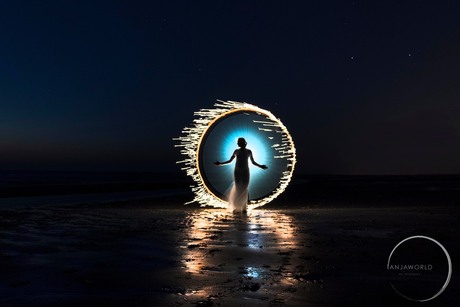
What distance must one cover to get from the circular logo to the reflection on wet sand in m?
1.16

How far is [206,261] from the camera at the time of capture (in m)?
7.57

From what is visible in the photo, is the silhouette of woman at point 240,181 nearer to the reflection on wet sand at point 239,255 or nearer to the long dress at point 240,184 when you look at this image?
the long dress at point 240,184

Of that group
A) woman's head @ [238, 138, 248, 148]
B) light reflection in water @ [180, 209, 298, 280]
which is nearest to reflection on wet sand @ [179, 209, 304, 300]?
light reflection in water @ [180, 209, 298, 280]

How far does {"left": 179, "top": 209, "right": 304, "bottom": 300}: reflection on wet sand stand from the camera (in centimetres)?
612

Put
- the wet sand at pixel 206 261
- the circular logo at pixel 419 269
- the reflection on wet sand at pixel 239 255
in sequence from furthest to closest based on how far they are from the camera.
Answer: the reflection on wet sand at pixel 239 255 → the circular logo at pixel 419 269 → the wet sand at pixel 206 261

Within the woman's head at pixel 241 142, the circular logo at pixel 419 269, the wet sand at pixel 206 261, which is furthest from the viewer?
the woman's head at pixel 241 142

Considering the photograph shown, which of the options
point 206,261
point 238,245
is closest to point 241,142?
point 238,245

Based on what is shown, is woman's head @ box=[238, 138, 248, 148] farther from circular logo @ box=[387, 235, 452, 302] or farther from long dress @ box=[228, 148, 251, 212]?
circular logo @ box=[387, 235, 452, 302]

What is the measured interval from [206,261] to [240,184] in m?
9.45

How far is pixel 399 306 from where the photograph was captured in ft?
17.0

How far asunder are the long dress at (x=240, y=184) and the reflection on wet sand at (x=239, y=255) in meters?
3.32

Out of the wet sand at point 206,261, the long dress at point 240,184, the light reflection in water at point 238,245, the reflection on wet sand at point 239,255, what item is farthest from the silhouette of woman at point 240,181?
the reflection on wet sand at point 239,255

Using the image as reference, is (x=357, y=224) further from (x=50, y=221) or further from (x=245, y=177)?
(x=50, y=221)

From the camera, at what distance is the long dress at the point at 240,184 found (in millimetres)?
16906
